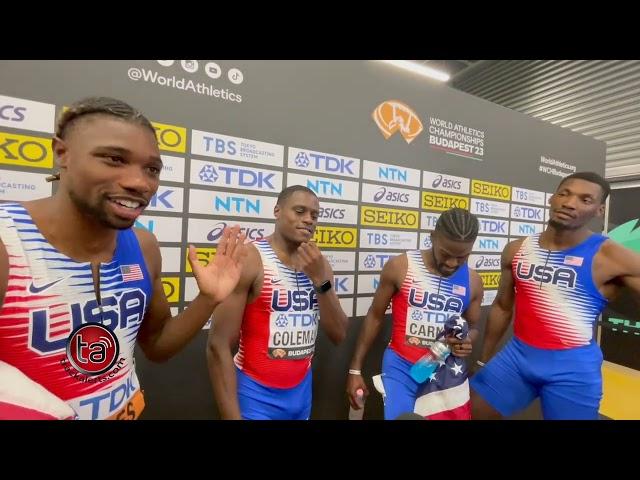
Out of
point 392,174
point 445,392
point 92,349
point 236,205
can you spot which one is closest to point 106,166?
point 92,349

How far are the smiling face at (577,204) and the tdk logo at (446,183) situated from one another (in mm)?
1015

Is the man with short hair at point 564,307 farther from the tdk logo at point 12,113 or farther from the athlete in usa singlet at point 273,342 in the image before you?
the tdk logo at point 12,113

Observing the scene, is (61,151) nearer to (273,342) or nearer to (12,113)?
(12,113)

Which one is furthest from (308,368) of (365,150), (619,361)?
(619,361)

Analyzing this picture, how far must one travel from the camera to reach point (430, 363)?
195 cm

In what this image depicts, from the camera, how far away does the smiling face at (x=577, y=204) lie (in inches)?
74.6

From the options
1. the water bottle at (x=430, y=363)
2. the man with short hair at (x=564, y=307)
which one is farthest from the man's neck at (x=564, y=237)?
the water bottle at (x=430, y=363)

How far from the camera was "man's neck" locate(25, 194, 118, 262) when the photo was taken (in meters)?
0.90

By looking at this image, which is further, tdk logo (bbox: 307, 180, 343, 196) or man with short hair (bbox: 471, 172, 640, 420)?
tdk logo (bbox: 307, 180, 343, 196)

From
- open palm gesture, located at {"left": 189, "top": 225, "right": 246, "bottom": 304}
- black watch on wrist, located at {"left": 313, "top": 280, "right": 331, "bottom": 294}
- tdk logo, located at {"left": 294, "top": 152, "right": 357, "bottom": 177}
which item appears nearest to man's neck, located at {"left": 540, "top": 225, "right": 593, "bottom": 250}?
tdk logo, located at {"left": 294, "top": 152, "right": 357, "bottom": 177}

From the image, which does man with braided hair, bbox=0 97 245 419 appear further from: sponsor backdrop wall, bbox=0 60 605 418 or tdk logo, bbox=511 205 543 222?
tdk logo, bbox=511 205 543 222

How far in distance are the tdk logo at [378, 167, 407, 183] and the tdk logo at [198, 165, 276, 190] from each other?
0.91 m

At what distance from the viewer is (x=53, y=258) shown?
2.92 feet
